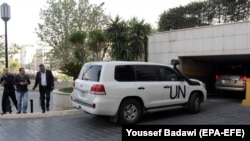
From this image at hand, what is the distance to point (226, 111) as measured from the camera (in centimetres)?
977

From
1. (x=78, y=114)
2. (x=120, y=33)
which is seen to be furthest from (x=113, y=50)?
(x=78, y=114)

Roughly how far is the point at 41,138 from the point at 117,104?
199 centimetres

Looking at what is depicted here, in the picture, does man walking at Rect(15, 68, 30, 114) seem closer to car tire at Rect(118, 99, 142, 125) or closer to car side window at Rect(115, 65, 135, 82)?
car side window at Rect(115, 65, 135, 82)

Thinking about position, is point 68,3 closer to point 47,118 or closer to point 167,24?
point 167,24

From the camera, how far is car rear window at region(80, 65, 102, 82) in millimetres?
7867

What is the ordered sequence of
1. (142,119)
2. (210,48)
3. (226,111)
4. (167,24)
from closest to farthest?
(142,119) < (226,111) < (210,48) < (167,24)

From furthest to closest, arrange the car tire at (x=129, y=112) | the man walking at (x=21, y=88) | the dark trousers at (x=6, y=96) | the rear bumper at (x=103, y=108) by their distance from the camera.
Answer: the dark trousers at (x=6, y=96) → the man walking at (x=21, y=88) → the car tire at (x=129, y=112) → the rear bumper at (x=103, y=108)

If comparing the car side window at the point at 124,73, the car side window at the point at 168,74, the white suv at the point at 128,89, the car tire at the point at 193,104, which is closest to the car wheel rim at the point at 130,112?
the white suv at the point at 128,89

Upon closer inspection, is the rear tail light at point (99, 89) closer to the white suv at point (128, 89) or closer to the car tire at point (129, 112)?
the white suv at point (128, 89)

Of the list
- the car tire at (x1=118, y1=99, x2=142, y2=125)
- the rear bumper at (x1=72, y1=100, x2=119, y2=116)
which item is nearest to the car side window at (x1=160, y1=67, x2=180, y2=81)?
the car tire at (x1=118, y1=99, x2=142, y2=125)

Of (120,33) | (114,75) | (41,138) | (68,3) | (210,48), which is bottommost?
(41,138)

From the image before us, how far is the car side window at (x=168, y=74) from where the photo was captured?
8836 mm

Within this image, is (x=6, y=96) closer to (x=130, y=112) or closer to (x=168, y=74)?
(x=130, y=112)

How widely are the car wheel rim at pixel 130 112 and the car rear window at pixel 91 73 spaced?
1088 millimetres
